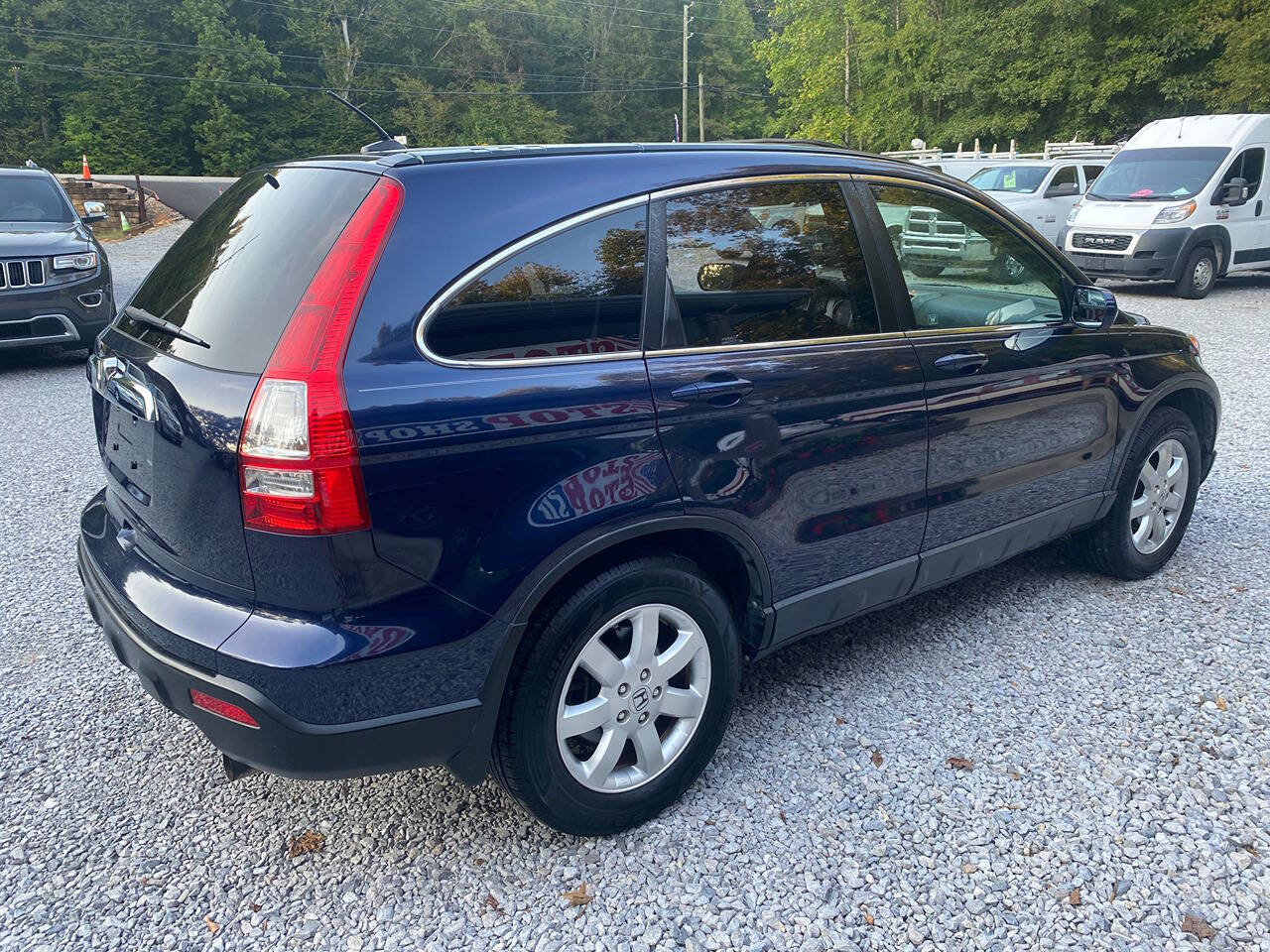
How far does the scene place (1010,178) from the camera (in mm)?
17047

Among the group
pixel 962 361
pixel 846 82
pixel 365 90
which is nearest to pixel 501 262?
pixel 962 361

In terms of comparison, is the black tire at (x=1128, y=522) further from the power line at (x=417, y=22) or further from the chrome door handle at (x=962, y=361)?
the power line at (x=417, y=22)

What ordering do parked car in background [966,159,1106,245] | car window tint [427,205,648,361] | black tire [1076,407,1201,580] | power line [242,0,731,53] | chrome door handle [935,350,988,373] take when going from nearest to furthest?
car window tint [427,205,648,361]
chrome door handle [935,350,988,373]
black tire [1076,407,1201,580]
parked car in background [966,159,1106,245]
power line [242,0,731,53]

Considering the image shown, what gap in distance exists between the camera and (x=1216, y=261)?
45.2 ft

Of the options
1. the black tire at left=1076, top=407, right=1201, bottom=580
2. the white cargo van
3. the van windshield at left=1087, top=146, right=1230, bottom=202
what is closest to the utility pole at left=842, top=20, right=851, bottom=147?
the van windshield at left=1087, top=146, right=1230, bottom=202

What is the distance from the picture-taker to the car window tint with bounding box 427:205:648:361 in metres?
Result: 2.31

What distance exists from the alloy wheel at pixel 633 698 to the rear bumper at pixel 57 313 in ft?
24.6

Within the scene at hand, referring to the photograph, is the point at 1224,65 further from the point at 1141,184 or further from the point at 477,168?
the point at 477,168

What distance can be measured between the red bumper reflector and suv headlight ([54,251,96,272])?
797cm

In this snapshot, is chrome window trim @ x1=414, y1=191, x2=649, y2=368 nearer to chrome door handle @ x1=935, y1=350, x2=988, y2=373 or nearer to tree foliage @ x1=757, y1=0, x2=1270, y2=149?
chrome door handle @ x1=935, y1=350, x2=988, y2=373

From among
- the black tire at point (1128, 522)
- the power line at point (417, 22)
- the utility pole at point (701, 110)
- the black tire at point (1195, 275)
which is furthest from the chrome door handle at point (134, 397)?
the utility pole at point (701, 110)

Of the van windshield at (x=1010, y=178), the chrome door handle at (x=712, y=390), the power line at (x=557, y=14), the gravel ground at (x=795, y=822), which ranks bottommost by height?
the van windshield at (x=1010, y=178)

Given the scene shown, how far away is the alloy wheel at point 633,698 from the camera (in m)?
2.54

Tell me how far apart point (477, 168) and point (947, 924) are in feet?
7.35
